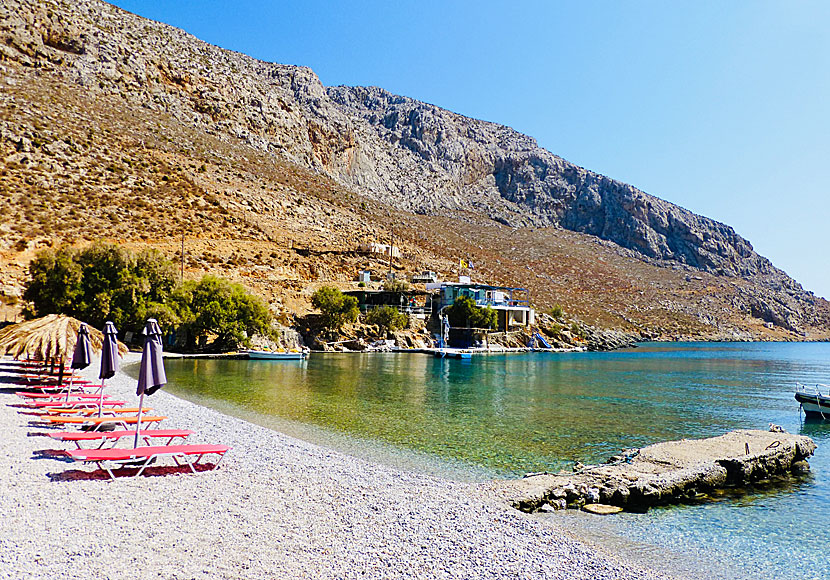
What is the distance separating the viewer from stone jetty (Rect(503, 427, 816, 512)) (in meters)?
10.1

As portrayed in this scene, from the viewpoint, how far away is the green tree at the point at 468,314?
6631cm

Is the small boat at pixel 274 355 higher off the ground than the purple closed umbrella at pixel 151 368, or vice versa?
the purple closed umbrella at pixel 151 368

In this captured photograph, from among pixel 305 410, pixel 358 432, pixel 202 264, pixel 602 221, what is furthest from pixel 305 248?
pixel 602 221

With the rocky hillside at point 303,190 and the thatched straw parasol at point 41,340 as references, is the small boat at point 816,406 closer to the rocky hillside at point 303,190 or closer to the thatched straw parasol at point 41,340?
the thatched straw parasol at point 41,340

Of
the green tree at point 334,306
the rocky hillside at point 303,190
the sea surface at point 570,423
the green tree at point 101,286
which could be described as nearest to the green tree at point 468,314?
the rocky hillside at point 303,190

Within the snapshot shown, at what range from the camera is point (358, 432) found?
16469mm

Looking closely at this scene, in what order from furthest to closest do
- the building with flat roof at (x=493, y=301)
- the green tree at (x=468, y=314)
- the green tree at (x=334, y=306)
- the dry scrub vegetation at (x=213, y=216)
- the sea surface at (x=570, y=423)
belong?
1. the building with flat roof at (x=493, y=301)
2. the green tree at (x=468, y=314)
3. the green tree at (x=334, y=306)
4. the dry scrub vegetation at (x=213, y=216)
5. the sea surface at (x=570, y=423)

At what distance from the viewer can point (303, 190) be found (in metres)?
76.1

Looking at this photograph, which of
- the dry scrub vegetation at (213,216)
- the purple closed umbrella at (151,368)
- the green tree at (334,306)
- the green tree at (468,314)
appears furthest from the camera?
the green tree at (468,314)

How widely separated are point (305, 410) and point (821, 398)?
20537 millimetres

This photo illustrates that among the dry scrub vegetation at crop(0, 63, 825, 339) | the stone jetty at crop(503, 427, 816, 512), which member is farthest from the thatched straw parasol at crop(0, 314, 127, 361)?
the dry scrub vegetation at crop(0, 63, 825, 339)

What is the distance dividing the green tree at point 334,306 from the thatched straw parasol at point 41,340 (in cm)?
3804

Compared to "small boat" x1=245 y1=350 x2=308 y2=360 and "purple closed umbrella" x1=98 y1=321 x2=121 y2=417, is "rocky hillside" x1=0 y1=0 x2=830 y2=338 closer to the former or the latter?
"small boat" x1=245 y1=350 x2=308 y2=360

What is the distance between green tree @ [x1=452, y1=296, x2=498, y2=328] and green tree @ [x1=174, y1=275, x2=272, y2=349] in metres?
25.4
